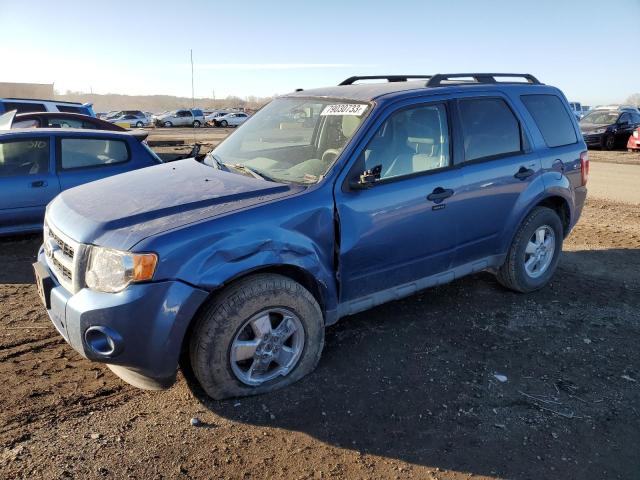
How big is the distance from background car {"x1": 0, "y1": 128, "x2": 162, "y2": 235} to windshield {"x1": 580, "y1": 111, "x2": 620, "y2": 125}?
18.7 m

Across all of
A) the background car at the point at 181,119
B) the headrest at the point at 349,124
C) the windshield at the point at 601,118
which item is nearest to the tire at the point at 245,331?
the headrest at the point at 349,124

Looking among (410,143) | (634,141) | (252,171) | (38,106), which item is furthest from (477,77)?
(634,141)

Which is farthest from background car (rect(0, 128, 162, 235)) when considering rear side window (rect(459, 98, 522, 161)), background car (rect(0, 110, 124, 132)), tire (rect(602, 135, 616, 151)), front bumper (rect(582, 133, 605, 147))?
tire (rect(602, 135, 616, 151))

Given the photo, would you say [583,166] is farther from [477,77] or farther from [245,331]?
[245,331]

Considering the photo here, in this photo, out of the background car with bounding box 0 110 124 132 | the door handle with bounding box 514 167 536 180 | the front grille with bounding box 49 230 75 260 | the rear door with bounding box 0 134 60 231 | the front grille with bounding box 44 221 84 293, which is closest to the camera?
the front grille with bounding box 44 221 84 293

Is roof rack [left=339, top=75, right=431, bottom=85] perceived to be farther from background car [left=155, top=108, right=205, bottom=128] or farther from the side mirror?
background car [left=155, top=108, right=205, bottom=128]

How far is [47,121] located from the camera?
34.7 feet

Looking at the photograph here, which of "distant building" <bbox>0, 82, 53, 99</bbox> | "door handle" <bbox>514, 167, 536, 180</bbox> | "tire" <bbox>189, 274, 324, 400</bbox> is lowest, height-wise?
"tire" <bbox>189, 274, 324, 400</bbox>

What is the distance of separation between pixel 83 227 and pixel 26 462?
4.14 ft

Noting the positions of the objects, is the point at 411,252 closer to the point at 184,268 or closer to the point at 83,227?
the point at 184,268

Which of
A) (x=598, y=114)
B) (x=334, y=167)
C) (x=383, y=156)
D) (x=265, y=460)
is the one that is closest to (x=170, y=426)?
(x=265, y=460)

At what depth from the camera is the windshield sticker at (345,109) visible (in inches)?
146

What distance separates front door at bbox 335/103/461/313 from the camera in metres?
3.42

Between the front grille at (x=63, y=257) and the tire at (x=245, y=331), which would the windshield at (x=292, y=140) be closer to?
the tire at (x=245, y=331)
